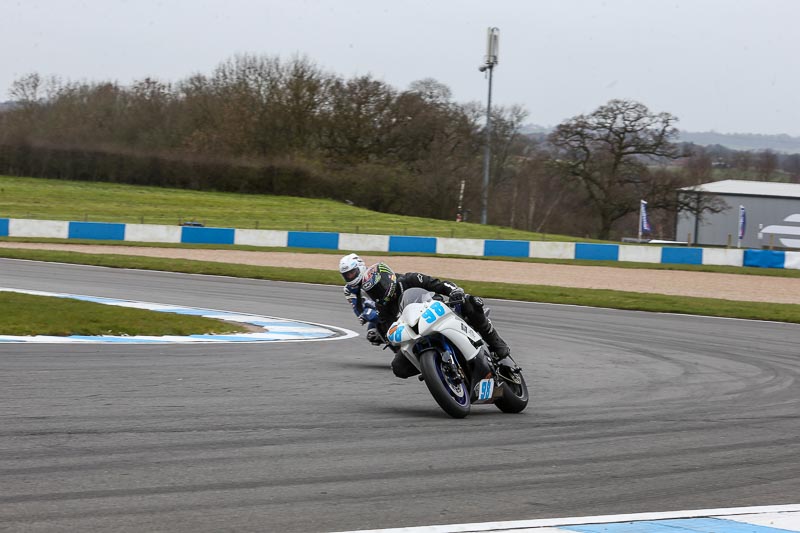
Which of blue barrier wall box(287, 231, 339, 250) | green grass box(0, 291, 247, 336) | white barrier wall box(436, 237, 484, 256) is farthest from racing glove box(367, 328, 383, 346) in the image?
blue barrier wall box(287, 231, 339, 250)

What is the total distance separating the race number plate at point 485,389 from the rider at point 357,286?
2108mm

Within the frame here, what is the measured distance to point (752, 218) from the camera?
68.4m

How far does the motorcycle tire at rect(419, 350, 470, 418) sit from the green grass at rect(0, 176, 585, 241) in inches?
1407

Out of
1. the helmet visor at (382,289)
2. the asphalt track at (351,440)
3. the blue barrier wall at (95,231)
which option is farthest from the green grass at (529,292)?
the helmet visor at (382,289)

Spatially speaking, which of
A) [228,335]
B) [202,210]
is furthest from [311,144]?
[228,335]

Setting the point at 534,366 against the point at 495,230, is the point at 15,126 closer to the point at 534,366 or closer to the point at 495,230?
the point at 495,230

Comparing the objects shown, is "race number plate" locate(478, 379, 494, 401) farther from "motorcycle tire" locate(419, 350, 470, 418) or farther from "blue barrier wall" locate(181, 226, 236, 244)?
"blue barrier wall" locate(181, 226, 236, 244)

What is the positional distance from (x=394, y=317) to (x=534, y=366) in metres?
2.28

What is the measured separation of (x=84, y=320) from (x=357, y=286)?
460cm

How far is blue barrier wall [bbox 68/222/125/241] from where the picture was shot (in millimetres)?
36312

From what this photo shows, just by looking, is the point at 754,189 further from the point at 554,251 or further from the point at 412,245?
the point at 412,245

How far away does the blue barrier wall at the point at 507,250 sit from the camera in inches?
1394

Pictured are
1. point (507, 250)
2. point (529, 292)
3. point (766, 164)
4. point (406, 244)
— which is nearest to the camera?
point (529, 292)

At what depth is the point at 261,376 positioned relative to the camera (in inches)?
389
